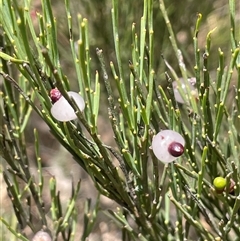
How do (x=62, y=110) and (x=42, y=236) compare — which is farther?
(x=42, y=236)

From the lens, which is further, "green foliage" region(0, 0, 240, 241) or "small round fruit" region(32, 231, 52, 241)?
"small round fruit" region(32, 231, 52, 241)

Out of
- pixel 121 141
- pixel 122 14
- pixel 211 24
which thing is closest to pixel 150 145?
pixel 121 141

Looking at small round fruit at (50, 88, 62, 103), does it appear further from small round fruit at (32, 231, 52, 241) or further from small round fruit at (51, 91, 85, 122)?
small round fruit at (32, 231, 52, 241)

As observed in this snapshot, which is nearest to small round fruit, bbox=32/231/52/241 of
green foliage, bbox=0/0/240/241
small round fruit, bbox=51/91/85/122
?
green foliage, bbox=0/0/240/241

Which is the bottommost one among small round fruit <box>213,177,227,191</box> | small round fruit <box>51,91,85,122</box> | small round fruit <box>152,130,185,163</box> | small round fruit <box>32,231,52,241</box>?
small round fruit <box>32,231,52,241</box>

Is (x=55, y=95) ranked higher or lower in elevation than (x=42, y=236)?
higher

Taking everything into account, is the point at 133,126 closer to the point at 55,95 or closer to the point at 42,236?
the point at 55,95

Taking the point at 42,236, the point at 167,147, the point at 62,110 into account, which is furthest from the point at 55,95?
the point at 42,236

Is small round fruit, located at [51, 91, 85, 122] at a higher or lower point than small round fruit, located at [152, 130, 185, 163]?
higher

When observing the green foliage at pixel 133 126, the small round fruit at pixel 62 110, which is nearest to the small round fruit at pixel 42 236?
the green foliage at pixel 133 126
